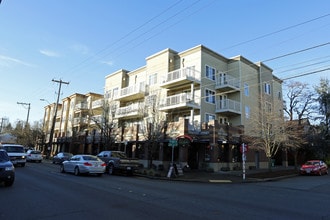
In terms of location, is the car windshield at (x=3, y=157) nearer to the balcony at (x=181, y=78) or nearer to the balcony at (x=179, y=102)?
the balcony at (x=179, y=102)

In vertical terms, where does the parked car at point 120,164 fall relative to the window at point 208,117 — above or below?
below

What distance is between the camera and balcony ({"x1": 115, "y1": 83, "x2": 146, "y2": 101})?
110ft

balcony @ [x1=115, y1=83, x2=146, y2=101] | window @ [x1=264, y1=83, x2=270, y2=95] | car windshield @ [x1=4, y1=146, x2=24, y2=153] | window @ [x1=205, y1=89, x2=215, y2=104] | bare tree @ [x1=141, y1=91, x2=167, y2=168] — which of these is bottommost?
car windshield @ [x1=4, y1=146, x2=24, y2=153]

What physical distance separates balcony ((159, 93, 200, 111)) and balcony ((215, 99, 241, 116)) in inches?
132

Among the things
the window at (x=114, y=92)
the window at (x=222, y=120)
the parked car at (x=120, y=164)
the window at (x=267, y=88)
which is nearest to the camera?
the parked car at (x=120, y=164)

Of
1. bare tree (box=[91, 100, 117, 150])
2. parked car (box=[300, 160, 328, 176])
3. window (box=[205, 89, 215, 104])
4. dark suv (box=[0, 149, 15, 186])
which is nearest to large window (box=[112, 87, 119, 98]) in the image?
bare tree (box=[91, 100, 117, 150])

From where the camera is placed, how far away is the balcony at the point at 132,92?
33562 mm

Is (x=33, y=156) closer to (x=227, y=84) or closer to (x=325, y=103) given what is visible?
(x=227, y=84)

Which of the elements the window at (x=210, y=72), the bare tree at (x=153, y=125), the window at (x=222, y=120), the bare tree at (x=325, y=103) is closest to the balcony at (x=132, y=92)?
the bare tree at (x=153, y=125)

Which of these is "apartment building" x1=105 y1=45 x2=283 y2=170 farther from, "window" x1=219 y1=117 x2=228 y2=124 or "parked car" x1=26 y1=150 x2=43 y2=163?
"parked car" x1=26 y1=150 x2=43 y2=163

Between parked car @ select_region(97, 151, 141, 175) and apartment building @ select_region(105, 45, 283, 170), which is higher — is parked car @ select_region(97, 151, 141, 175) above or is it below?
below

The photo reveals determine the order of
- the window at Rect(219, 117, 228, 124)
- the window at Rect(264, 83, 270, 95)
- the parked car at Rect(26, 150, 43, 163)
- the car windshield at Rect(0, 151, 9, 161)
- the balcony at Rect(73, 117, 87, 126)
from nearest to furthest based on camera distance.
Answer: the car windshield at Rect(0, 151, 9, 161), the window at Rect(219, 117, 228, 124), the parked car at Rect(26, 150, 43, 163), the window at Rect(264, 83, 270, 95), the balcony at Rect(73, 117, 87, 126)

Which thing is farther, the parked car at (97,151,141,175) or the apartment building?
the apartment building

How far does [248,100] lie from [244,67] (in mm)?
4318
